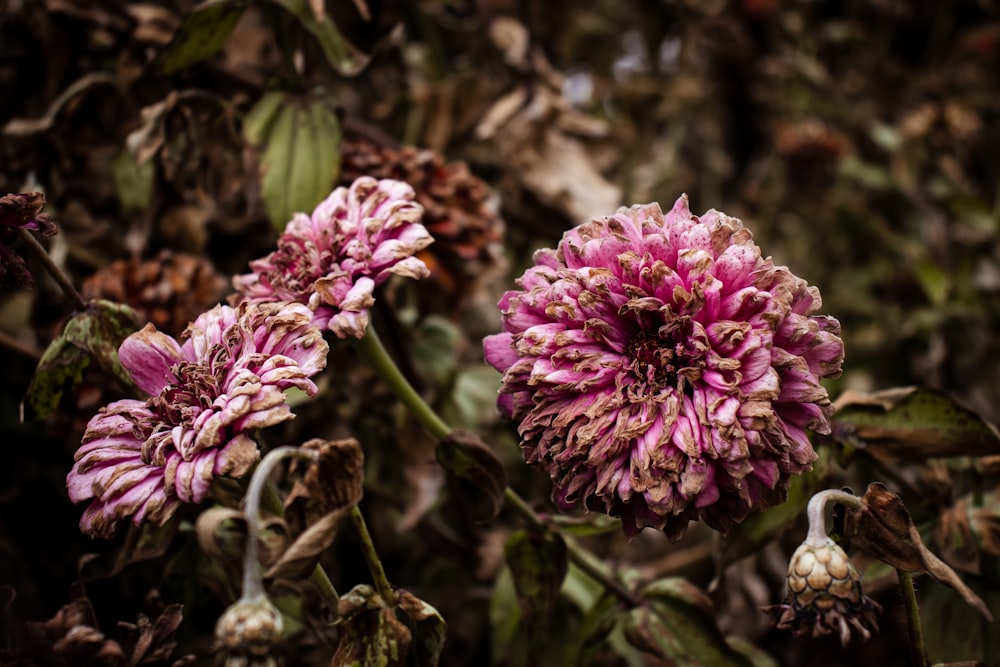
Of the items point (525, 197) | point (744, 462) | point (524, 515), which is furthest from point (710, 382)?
point (525, 197)

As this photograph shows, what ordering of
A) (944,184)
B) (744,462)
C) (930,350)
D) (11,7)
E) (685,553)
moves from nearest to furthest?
(744,462), (11,7), (685,553), (930,350), (944,184)

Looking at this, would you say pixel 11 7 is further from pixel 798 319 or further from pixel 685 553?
pixel 685 553

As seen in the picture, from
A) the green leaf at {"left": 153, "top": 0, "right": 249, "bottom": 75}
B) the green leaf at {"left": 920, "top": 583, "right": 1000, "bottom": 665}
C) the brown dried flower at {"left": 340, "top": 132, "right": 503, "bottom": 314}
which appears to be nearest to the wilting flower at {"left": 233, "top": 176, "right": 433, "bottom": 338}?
the brown dried flower at {"left": 340, "top": 132, "right": 503, "bottom": 314}

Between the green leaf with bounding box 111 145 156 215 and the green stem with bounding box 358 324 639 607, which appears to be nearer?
the green stem with bounding box 358 324 639 607

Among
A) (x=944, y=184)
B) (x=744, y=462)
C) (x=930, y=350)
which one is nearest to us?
(x=744, y=462)

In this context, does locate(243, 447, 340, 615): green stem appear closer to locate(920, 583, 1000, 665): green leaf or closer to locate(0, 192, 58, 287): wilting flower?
locate(0, 192, 58, 287): wilting flower

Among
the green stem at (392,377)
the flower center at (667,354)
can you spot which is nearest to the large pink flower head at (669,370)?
the flower center at (667,354)

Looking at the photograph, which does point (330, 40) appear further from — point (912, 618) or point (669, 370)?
point (912, 618)
